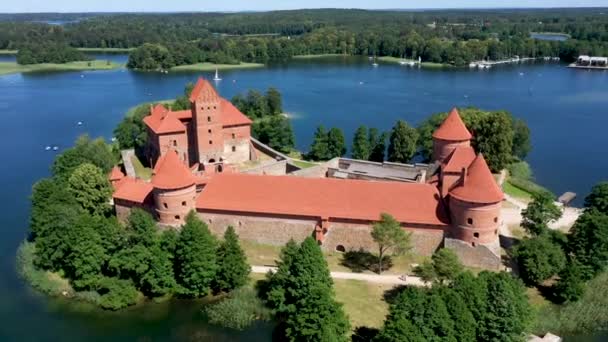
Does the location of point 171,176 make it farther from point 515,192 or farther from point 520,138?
point 520,138

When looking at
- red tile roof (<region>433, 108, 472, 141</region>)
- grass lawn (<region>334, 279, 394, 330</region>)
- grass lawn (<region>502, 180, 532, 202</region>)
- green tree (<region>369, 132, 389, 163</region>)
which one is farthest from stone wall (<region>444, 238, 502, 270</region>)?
green tree (<region>369, 132, 389, 163</region>)

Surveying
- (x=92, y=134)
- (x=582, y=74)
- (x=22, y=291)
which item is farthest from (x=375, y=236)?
(x=582, y=74)

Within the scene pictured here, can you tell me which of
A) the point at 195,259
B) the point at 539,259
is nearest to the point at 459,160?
the point at 539,259

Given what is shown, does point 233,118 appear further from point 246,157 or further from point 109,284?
point 109,284

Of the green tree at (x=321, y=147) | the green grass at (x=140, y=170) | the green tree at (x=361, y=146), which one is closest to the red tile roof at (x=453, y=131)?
the green tree at (x=361, y=146)

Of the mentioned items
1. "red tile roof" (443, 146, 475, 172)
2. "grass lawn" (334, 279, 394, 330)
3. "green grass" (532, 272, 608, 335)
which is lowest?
"green grass" (532, 272, 608, 335)

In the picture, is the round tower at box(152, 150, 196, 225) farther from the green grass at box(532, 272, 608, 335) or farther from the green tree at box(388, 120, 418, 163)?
the green tree at box(388, 120, 418, 163)

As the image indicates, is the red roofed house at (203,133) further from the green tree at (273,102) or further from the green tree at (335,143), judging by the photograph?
the green tree at (273,102)
